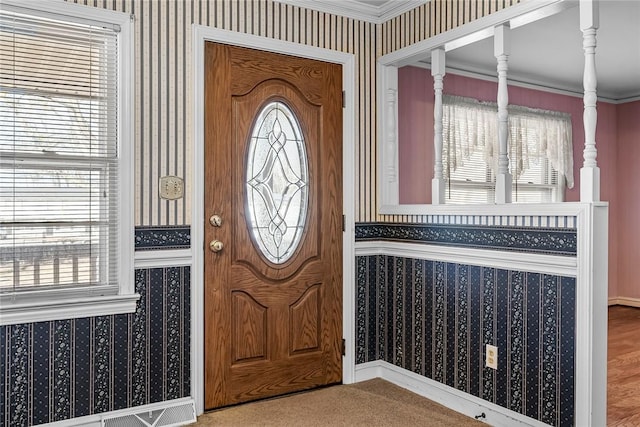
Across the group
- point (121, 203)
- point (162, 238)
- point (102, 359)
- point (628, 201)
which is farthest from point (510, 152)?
point (102, 359)

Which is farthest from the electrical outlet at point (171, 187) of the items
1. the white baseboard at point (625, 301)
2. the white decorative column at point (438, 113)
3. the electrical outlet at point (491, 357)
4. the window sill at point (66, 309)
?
the white baseboard at point (625, 301)

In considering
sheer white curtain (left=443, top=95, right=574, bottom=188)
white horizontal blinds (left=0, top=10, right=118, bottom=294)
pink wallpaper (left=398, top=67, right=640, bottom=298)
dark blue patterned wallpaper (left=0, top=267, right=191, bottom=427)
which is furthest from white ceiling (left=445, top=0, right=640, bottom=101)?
dark blue patterned wallpaper (left=0, top=267, right=191, bottom=427)

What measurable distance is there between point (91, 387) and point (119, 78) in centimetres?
156

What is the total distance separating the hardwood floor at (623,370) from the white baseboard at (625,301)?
404 mm

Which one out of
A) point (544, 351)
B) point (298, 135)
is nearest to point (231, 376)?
point (298, 135)

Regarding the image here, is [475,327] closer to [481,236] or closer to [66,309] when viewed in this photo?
[481,236]

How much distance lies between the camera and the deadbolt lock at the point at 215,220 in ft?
9.86

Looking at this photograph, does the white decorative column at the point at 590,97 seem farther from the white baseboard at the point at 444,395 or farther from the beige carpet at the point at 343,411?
Result: the beige carpet at the point at 343,411

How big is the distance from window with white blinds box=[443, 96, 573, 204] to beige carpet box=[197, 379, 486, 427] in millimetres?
2376

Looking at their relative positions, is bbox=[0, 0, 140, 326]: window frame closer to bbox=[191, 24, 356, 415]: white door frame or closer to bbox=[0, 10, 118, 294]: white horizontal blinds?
bbox=[0, 10, 118, 294]: white horizontal blinds

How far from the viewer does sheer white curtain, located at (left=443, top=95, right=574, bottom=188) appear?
507cm

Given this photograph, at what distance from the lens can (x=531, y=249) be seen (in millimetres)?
2619

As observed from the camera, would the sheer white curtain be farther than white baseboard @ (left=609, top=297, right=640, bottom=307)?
No

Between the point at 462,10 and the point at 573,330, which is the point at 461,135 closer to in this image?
the point at 462,10
